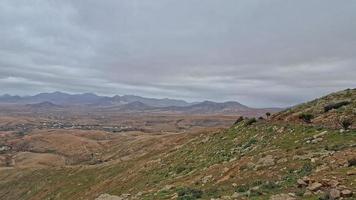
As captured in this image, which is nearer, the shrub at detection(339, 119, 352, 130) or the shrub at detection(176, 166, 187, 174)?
the shrub at detection(339, 119, 352, 130)

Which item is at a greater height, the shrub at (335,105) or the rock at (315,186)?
the shrub at (335,105)

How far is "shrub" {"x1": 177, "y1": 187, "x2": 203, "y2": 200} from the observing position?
23.4 meters

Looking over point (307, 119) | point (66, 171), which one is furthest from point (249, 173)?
point (66, 171)

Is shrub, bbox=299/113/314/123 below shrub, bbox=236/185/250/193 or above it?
above

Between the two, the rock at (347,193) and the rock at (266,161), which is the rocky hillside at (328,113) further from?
the rock at (347,193)

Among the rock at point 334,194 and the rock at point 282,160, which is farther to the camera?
the rock at point 282,160

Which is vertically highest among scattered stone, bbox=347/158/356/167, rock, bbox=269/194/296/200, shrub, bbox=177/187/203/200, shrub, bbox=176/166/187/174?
scattered stone, bbox=347/158/356/167

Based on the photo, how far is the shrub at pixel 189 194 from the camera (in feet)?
76.7

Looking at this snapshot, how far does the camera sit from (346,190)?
1708 centimetres

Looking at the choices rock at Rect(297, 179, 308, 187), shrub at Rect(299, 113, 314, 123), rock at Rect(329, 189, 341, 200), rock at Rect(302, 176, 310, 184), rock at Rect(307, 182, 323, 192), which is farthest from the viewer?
shrub at Rect(299, 113, 314, 123)

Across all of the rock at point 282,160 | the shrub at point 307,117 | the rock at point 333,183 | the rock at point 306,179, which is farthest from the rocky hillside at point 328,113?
the rock at point 333,183

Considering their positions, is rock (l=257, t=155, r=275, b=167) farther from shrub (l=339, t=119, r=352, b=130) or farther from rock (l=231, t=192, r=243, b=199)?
shrub (l=339, t=119, r=352, b=130)

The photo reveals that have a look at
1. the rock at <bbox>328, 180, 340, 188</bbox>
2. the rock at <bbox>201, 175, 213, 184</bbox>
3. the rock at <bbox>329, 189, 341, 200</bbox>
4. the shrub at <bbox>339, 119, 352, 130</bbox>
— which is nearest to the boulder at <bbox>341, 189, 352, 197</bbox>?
the rock at <bbox>329, 189, 341, 200</bbox>

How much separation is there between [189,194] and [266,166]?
5.24m
